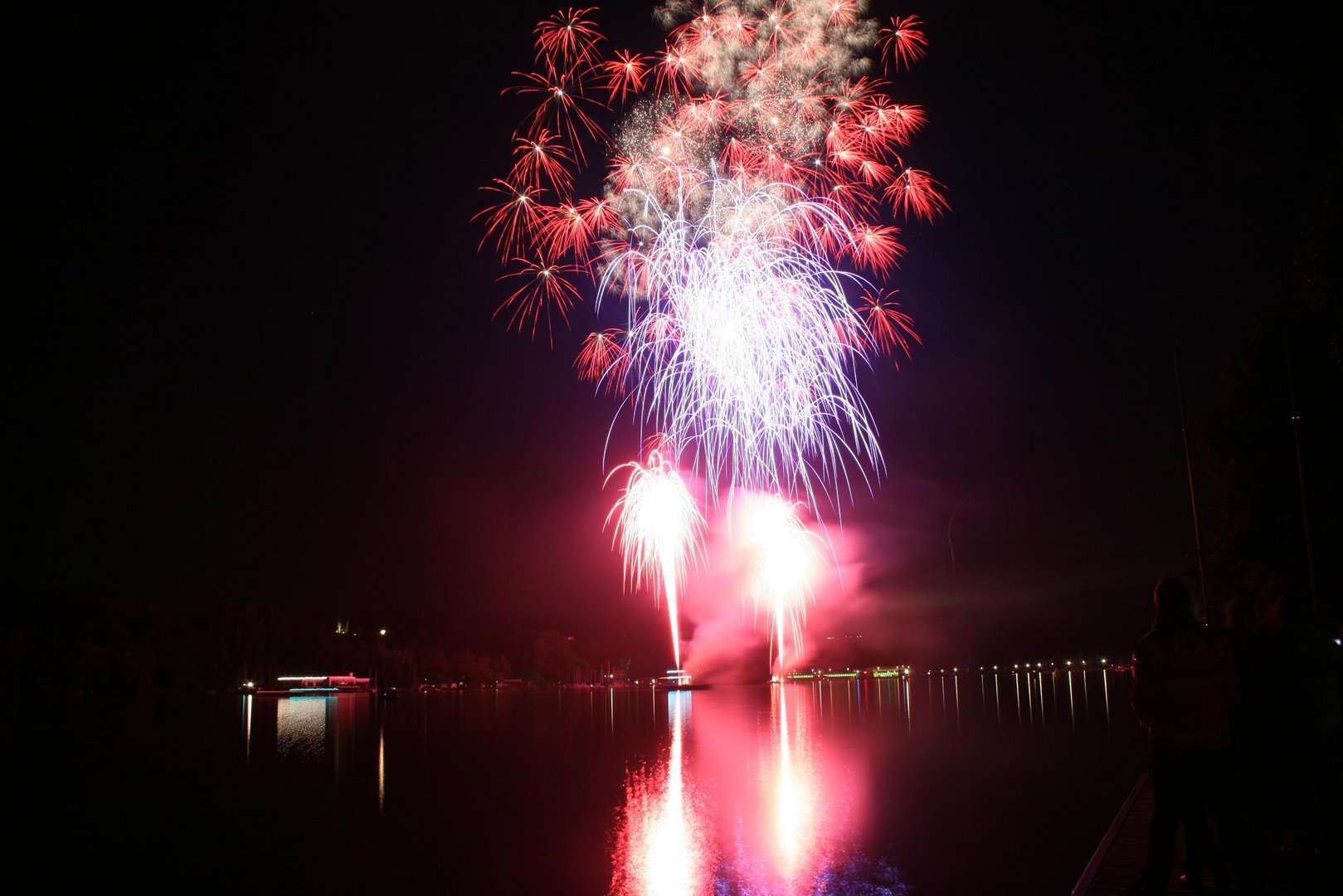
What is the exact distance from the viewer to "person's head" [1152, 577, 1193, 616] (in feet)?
18.0

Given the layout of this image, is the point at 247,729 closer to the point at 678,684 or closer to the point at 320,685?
the point at 678,684

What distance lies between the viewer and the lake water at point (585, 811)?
30.6ft

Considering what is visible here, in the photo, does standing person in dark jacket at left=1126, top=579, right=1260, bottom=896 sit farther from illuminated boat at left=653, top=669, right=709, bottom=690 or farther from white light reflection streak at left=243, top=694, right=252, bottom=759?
illuminated boat at left=653, top=669, right=709, bottom=690

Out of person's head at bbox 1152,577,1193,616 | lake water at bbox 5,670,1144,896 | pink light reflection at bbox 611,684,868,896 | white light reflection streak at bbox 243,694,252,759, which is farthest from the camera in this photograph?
white light reflection streak at bbox 243,694,252,759

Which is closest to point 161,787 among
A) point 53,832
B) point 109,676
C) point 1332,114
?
point 53,832

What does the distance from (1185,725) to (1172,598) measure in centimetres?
70

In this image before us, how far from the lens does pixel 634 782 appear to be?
16.8 meters

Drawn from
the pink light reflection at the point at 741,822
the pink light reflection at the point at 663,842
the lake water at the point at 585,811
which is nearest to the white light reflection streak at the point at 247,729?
the lake water at the point at 585,811

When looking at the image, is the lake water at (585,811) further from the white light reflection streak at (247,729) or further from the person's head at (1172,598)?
the person's head at (1172,598)

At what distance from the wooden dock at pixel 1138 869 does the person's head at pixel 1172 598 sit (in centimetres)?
155

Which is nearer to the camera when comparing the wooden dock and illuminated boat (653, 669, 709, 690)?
the wooden dock

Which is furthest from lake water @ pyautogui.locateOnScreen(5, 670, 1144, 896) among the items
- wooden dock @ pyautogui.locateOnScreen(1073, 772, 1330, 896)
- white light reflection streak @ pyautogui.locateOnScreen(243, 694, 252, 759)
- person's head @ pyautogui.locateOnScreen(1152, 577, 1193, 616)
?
person's head @ pyautogui.locateOnScreen(1152, 577, 1193, 616)

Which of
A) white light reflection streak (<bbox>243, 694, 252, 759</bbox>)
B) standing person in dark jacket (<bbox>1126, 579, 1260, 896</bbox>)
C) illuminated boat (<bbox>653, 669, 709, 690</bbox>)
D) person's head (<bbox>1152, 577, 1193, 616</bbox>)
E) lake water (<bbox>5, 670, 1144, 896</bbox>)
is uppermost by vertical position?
person's head (<bbox>1152, 577, 1193, 616</bbox>)

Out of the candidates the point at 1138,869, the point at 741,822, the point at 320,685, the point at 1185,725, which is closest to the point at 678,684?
the point at 320,685
